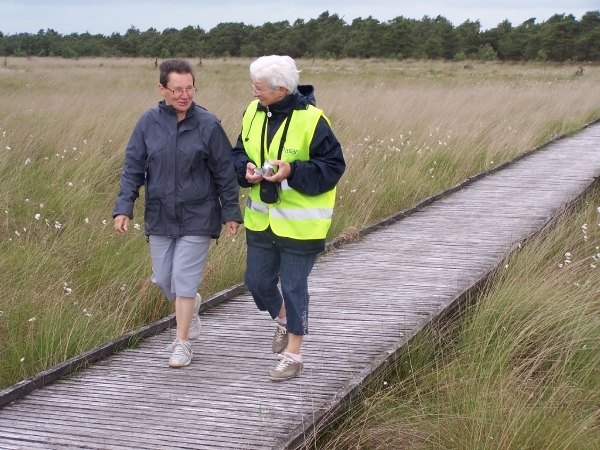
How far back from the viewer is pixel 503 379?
4359mm

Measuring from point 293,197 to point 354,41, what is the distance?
208 feet

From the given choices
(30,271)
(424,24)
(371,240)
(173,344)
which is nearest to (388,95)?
(371,240)

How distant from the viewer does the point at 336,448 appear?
4.07m

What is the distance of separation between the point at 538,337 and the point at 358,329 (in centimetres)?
113

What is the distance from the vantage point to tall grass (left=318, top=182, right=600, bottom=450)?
12.8 feet

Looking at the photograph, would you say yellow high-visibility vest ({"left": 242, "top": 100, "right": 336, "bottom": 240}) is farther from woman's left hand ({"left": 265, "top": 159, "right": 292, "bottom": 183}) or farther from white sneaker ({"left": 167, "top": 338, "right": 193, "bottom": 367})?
white sneaker ({"left": 167, "top": 338, "right": 193, "bottom": 367})

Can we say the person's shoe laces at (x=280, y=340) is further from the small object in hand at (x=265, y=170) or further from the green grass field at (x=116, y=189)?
the small object in hand at (x=265, y=170)

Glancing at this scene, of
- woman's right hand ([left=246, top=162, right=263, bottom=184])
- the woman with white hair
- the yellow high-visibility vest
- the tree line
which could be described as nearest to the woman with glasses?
the woman with white hair

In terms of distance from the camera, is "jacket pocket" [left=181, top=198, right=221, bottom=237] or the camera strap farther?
"jacket pocket" [left=181, top=198, right=221, bottom=237]

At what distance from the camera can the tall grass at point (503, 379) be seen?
391cm

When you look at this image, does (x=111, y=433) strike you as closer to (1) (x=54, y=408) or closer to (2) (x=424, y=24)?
(1) (x=54, y=408)

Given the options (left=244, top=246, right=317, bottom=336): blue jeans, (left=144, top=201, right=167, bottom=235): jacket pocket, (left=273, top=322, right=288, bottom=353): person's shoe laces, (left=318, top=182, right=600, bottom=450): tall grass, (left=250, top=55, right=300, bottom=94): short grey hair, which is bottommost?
(left=318, top=182, right=600, bottom=450): tall grass

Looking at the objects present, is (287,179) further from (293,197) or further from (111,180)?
(111,180)

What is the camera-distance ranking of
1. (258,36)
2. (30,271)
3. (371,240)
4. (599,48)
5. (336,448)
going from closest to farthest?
(336,448) → (30,271) → (371,240) → (599,48) → (258,36)
